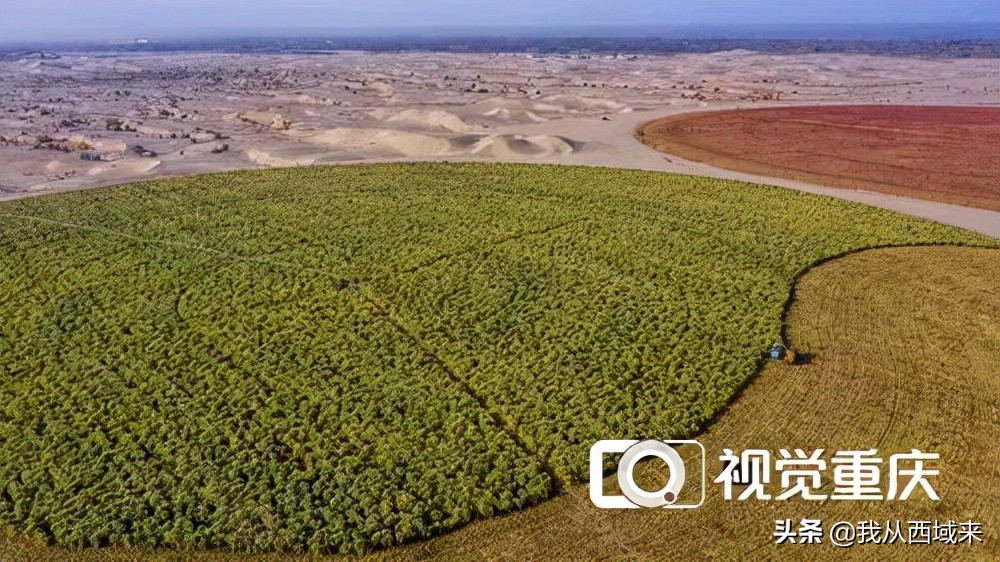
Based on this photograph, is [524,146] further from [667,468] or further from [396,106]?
[667,468]

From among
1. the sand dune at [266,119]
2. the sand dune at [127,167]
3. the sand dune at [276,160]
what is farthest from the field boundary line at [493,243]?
the sand dune at [266,119]

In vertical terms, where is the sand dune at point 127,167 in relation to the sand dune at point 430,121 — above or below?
below

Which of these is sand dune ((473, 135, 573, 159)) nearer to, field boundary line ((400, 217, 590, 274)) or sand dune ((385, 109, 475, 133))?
sand dune ((385, 109, 475, 133))

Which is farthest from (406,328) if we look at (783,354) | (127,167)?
(127,167)

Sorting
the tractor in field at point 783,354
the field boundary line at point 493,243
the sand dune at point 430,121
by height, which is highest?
the sand dune at point 430,121

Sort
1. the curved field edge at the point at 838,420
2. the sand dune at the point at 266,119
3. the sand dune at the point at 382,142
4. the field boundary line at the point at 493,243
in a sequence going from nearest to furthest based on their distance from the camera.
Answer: the curved field edge at the point at 838,420, the field boundary line at the point at 493,243, the sand dune at the point at 382,142, the sand dune at the point at 266,119
